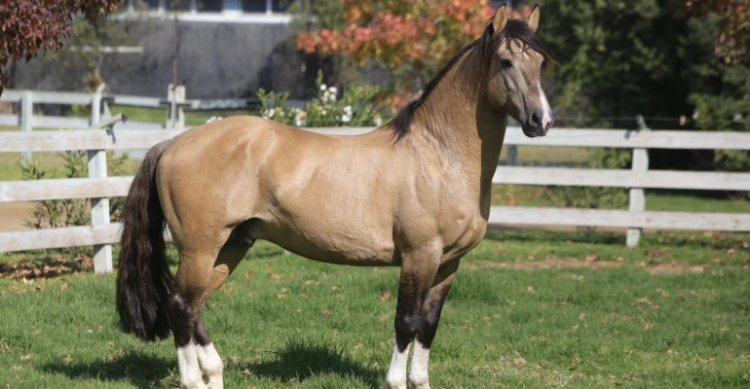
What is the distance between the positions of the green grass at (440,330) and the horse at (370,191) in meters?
0.63

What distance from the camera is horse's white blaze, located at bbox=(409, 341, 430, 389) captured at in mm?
5809

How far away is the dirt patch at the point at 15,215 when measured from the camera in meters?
11.5

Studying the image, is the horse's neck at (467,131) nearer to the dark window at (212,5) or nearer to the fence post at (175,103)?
the fence post at (175,103)

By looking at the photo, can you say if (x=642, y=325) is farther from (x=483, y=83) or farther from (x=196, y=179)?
(x=196, y=179)

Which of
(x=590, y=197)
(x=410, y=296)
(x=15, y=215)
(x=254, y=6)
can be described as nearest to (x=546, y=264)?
(x=590, y=197)

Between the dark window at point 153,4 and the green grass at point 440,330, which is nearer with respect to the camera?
the green grass at point 440,330

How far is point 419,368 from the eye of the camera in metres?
5.82

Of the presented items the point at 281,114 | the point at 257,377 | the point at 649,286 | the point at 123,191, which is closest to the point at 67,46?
the point at 281,114

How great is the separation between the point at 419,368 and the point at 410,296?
0.51 meters

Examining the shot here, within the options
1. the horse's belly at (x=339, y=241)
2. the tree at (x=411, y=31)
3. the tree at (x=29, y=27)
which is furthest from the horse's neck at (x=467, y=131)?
Answer: the tree at (x=411, y=31)

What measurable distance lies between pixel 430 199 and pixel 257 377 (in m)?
1.58

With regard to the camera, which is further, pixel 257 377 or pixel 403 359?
pixel 257 377

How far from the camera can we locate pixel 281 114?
11.9 m

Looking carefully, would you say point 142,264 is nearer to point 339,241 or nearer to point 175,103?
point 339,241
